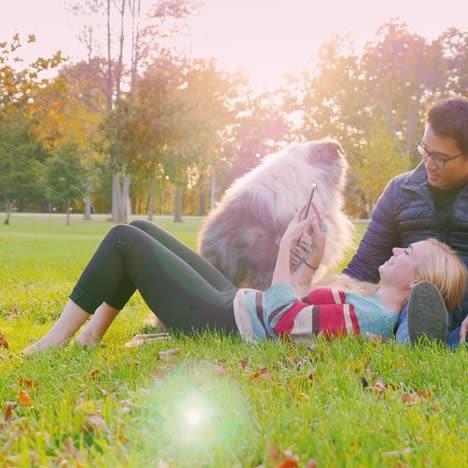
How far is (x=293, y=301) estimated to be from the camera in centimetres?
369

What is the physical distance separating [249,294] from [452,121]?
1.68 meters

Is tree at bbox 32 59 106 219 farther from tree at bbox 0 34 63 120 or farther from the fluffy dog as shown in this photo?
the fluffy dog

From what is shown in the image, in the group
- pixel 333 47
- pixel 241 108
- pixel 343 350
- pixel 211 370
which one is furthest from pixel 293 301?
pixel 241 108

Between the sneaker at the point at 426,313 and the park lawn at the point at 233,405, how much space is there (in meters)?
0.12

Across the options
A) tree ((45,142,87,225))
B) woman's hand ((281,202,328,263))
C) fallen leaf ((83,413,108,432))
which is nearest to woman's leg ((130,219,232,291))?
woman's hand ((281,202,328,263))

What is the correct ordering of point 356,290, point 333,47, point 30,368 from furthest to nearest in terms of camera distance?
point 333,47
point 356,290
point 30,368

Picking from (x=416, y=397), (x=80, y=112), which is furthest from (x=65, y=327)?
(x=80, y=112)

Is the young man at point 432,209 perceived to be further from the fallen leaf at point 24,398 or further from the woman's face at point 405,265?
the fallen leaf at point 24,398

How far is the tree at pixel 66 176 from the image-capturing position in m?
37.5

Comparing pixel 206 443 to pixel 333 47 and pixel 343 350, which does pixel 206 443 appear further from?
pixel 333 47

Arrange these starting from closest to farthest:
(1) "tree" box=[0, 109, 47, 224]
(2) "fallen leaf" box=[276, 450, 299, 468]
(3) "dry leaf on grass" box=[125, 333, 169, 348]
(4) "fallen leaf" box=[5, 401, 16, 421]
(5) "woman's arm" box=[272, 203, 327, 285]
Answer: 1. (2) "fallen leaf" box=[276, 450, 299, 468]
2. (4) "fallen leaf" box=[5, 401, 16, 421]
3. (5) "woman's arm" box=[272, 203, 327, 285]
4. (3) "dry leaf on grass" box=[125, 333, 169, 348]
5. (1) "tree" box=[0, 109, 47, 224]

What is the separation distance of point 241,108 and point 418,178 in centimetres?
4260

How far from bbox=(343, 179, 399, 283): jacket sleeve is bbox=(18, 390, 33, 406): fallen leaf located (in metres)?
2.67

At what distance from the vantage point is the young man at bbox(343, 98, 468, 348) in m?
3.98
